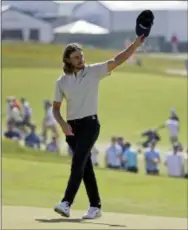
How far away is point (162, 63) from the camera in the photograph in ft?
167

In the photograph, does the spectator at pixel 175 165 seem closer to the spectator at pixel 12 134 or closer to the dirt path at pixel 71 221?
the spectator at pixel 12 134

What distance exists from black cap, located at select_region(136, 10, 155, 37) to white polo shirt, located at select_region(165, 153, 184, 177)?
12.3 m

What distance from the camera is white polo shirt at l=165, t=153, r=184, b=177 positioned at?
19234mm

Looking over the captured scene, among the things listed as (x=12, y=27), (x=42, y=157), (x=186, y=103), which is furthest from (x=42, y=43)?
(x=42, y=157)

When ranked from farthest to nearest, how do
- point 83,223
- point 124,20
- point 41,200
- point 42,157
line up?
point 124,20, point 42,157, point 41,200, point 83,223

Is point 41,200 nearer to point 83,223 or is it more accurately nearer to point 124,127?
point 83,223

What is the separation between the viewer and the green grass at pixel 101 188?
13.1 meters

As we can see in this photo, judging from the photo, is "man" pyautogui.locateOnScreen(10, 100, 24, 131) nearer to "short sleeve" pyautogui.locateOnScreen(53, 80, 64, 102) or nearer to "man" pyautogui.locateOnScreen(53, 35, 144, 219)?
"man" pyautogui.locateOnScreen(53, 35, 144, 219)

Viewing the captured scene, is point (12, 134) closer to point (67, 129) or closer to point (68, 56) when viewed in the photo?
point (67, 129)

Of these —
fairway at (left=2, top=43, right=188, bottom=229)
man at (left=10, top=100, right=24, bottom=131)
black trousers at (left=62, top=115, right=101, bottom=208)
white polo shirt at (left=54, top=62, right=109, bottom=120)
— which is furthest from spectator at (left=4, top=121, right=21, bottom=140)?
white polo shirt at (left=54, top=62, right=109, bottom=120)

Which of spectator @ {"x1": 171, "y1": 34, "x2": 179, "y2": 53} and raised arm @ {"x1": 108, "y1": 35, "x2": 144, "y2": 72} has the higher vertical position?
spectator @ {"x1": 171, "y1": 34, "x2": 179, "y2": 53}

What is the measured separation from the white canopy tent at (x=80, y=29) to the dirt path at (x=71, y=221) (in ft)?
123

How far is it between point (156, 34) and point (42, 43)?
6.66 metres

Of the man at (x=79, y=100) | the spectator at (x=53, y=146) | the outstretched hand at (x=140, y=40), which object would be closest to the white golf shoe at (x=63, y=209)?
the man at (x=79, y=100)
